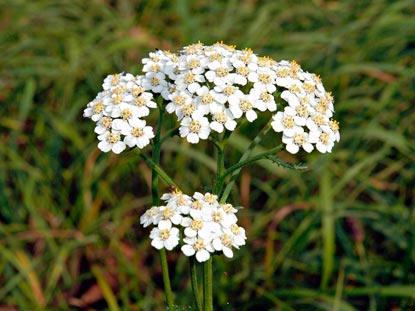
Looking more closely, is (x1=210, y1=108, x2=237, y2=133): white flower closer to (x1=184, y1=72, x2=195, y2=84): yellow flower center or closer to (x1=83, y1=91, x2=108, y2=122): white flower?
(x1=184, y1=72, x2=195, y2=84): yellow flower center

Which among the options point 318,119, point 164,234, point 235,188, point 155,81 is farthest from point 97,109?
point 235,188

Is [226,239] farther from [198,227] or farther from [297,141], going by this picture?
[297,141]

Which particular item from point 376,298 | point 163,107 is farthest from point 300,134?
point 376,298

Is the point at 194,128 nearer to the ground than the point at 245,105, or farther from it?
nearer to the ground

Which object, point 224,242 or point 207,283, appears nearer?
point 224,242

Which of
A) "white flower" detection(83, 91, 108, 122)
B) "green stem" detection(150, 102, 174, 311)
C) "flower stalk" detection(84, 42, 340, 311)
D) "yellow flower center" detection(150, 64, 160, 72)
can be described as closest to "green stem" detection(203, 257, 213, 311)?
"flower stalk" detection(84, 42, 340, 311)

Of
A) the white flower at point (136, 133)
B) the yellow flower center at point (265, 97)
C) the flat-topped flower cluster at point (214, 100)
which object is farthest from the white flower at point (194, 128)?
the yellow flower center at point (265, 97)
